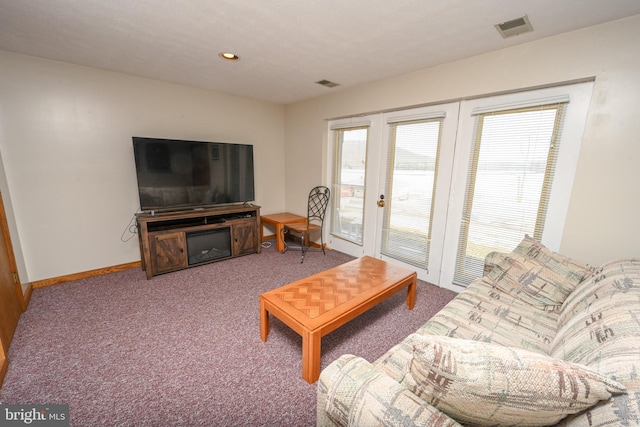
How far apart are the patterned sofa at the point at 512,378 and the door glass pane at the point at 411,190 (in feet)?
5.29

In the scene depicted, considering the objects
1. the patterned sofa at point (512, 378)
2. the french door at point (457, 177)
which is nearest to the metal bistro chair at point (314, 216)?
the french door at point (457, 177)

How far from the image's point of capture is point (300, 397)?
1497 millimetres

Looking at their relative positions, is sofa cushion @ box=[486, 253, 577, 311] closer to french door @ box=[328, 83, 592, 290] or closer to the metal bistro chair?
french door @ box=[328, 83, 592, 290]

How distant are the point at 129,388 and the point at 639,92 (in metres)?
3.73

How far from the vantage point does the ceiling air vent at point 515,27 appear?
1737mm

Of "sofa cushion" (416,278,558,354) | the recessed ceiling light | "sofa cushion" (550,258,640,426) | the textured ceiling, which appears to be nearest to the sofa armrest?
"sofa cushion" (550,258,640,426)

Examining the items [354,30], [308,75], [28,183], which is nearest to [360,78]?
[308,75]

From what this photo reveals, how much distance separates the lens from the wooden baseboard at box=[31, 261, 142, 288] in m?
2.72

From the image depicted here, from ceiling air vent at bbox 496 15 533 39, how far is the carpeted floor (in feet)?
7.59

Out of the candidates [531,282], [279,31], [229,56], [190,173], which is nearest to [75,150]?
[190,173]

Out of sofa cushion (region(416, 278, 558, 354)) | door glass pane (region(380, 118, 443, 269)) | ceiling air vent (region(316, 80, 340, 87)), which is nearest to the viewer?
sofa cushion (region(416, 278, 558, 354))

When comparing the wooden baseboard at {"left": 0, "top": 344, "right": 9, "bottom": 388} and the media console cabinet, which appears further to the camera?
the media console cabinet

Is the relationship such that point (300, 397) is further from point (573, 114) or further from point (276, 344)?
point (573, 114)

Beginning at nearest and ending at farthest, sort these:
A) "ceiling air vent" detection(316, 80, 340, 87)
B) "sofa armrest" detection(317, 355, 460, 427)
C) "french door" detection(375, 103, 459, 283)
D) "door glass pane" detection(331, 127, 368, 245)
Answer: "sofa armrest" detection(317, 355, 460, 427) < "french door" detection(375, 103, 459, 283) < "ceiling air vent" detection(316, 80, 340, 87) < "door glass pane" detection(331, 127, 368, 245)
